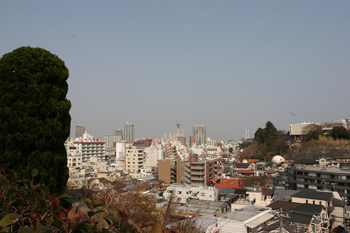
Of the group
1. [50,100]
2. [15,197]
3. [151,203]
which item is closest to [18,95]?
[50,100]

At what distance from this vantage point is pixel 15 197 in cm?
166

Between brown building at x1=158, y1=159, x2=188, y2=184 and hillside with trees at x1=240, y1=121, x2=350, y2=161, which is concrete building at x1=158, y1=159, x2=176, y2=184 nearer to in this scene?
brown building at x1=158, y1=159, x2=188, y2=184

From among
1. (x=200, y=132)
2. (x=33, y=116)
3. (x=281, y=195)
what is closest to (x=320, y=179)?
(x=281, y=195)

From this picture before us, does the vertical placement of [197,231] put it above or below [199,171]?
above

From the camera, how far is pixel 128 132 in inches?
3290

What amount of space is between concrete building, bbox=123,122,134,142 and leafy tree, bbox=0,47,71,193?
80.5 m

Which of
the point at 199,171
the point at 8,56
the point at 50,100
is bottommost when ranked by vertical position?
the point at 199,171

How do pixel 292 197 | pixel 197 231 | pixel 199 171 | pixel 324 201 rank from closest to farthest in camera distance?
pixel 197 231 < pixel 324 201 < pixel 292 197 < pixel 199 171

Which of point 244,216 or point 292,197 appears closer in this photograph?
point 244,216

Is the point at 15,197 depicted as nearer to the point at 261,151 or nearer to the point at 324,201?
the point at 324,201

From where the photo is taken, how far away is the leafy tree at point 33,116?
9.74 feet

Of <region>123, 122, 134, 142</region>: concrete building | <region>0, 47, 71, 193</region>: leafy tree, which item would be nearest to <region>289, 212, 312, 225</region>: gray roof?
→ <region>0, 47, 71, 193</region>: leafy tree

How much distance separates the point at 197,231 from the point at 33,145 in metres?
1.92

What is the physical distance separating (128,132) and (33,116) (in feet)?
267
